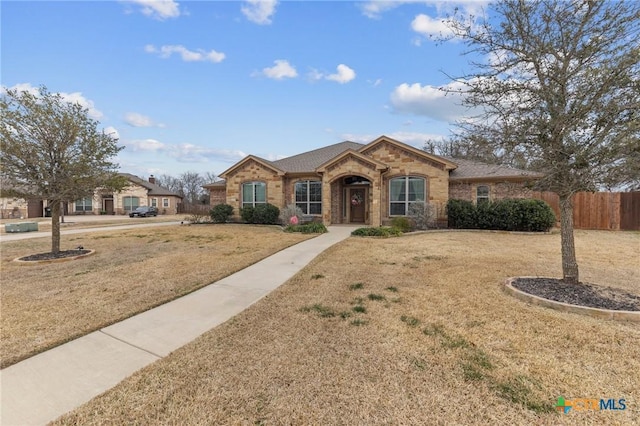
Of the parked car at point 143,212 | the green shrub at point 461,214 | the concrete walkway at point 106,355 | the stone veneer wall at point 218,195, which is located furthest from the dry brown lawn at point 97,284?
the parked car at point 143,212

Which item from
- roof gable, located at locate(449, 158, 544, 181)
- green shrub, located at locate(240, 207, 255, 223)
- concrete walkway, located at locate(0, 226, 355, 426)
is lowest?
concrete walkway, located at locate(0, 226, 355, 426)

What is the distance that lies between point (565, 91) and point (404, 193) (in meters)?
11.3

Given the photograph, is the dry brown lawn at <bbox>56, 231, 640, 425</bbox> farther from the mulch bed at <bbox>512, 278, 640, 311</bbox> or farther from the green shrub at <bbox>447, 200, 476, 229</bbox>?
the green shrub at <bbox>447, 200, 476, 229</bbox>

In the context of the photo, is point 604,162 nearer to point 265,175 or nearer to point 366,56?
point 366,56

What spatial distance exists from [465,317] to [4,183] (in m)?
12.3

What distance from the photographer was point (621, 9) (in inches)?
176

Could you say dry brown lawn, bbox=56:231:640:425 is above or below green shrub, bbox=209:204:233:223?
below

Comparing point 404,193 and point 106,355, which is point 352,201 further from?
point 106,355

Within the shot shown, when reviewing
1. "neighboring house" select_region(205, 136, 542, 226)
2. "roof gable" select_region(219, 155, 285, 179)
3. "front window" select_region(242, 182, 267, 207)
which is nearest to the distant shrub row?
"neighboring house" select_region(205, 136, 542, 226)

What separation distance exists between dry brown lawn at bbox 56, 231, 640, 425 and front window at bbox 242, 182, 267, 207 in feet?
46.8

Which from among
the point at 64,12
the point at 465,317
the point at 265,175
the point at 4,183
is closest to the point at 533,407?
the point at 465,317

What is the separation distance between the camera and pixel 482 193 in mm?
15305

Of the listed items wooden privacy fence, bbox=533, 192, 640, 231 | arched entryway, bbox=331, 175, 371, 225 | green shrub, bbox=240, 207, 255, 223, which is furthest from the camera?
green shrub, bbox=240, 207, 255, 223

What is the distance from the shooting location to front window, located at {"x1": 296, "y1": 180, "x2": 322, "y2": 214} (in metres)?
18.0
